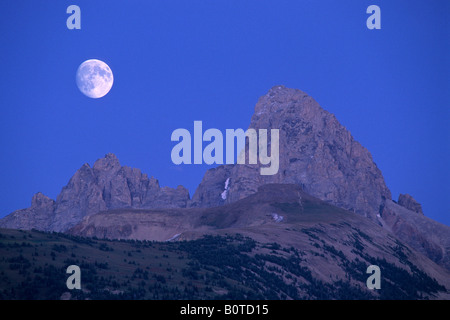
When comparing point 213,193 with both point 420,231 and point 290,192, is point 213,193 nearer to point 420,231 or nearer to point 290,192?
point 290,192

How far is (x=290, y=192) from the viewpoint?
140750 mm

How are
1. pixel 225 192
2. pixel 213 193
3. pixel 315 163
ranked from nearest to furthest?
pixel 315 163 < pixel 225 192 < pixel 213 193

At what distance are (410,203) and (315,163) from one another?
35395 mm

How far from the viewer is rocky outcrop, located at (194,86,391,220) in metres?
167

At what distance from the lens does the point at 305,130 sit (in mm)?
178750

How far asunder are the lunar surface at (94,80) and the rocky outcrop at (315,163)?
261 ft

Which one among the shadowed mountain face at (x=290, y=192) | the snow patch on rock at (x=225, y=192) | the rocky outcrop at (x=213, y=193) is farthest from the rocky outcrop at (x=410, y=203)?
the rocky outcrop at (x=213, y=193)

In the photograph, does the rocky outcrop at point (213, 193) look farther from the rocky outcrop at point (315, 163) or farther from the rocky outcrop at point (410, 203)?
the rocky outcrop at point (410, 203)

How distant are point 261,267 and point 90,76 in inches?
1812

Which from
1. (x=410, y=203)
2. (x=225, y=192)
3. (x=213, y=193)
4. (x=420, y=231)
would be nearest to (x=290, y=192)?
(x=420, y=231)

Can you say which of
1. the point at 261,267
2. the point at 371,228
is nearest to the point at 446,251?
the point at 371,228

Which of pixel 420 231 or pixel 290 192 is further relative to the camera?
pixel 420 231
